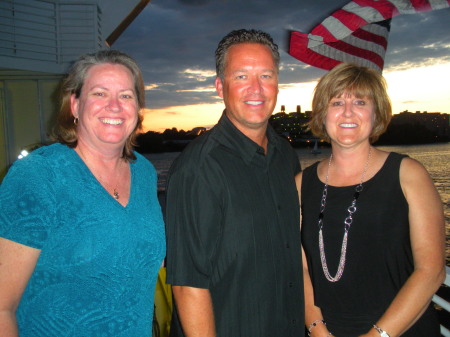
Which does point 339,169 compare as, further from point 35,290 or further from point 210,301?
point 35,290

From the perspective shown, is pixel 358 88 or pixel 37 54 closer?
pixel 358 88

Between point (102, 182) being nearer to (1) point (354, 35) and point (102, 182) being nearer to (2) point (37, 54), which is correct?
(1) point (354, 35)

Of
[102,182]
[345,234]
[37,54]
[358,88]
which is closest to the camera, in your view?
[102,182]

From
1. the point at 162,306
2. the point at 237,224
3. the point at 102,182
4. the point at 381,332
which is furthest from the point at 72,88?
the point at 162,306

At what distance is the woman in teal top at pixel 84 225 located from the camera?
1638 millimetres

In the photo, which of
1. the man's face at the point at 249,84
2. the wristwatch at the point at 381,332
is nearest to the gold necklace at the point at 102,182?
the man's face at the point at 249,84

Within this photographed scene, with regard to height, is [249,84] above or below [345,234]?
above

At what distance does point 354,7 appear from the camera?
491 cm

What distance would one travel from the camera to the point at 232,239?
196 cm

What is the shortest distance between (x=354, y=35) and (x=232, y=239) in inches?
189

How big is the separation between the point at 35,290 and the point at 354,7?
5.05 meters

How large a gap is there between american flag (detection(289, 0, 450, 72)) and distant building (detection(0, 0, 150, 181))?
613 centimetres

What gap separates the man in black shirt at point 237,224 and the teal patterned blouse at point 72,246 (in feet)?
0.85

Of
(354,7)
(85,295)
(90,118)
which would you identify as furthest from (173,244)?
(354,7)
